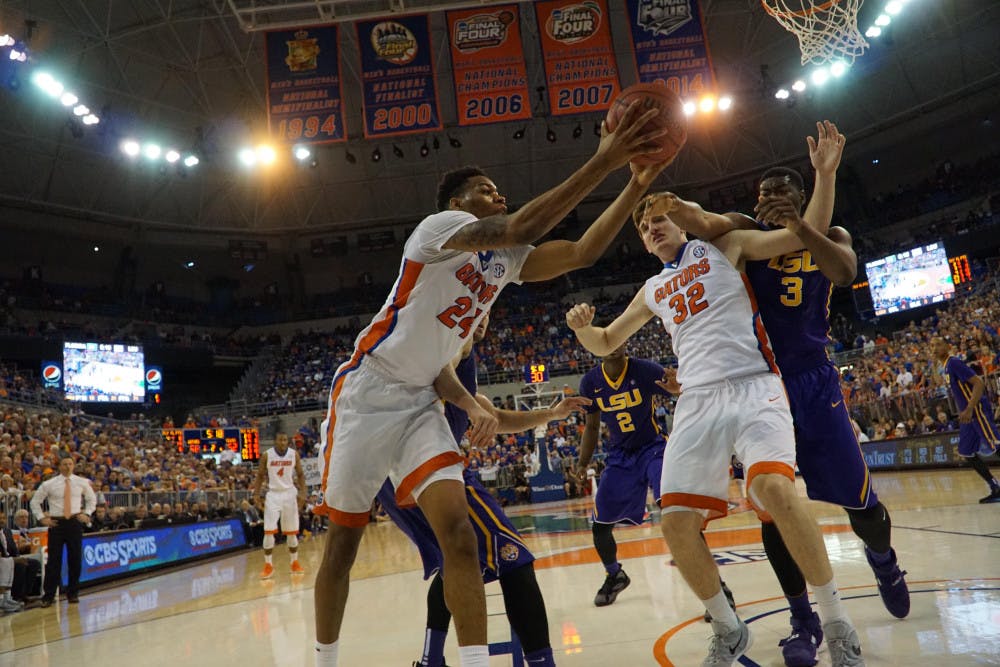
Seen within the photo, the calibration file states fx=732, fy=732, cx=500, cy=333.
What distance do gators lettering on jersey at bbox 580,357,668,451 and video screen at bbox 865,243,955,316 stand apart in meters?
25.1

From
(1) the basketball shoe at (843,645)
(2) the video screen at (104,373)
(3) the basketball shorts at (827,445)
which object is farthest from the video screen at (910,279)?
(2) the video screen at (104,373)

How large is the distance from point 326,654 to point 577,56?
49.1ft

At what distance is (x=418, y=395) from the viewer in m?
3.18

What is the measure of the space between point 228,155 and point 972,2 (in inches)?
1076

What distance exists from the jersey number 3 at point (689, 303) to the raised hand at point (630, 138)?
3.99 ft

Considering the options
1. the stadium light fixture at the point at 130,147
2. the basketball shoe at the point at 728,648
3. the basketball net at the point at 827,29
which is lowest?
the basketball shoe at the point at 728,648

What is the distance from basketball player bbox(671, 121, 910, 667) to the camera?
3.55m

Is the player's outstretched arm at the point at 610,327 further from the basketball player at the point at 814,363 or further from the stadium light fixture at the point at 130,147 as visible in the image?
the stadium light fixture at the point at 130,147

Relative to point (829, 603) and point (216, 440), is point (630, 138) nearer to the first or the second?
point (829, 603)

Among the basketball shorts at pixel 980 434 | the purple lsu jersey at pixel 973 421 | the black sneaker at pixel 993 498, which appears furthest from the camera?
the basketball shorts at pixel 980 434

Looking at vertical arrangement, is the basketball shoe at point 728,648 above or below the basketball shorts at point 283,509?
below

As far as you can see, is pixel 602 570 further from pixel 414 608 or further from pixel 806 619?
pixel 806 619

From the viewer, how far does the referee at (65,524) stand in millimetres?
9219

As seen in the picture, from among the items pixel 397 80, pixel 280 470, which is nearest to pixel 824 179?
pixel 280 470
